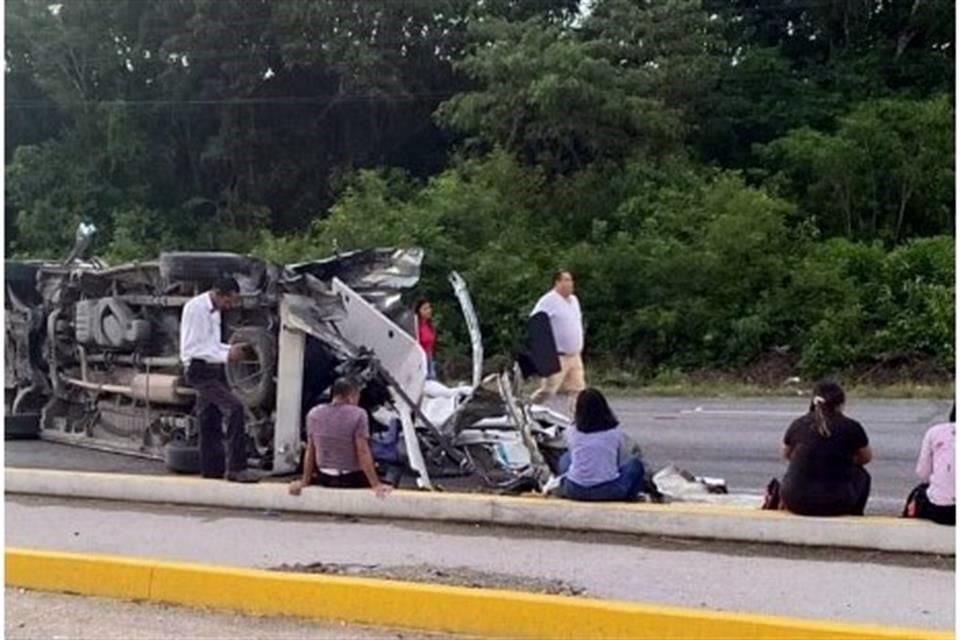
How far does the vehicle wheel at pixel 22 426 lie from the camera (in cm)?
1327

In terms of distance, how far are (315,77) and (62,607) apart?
103 ft

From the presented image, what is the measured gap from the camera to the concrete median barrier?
7.89m

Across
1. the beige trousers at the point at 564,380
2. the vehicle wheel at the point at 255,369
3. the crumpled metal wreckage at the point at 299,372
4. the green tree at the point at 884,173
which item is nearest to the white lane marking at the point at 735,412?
the beige trousers at the point at 564,380

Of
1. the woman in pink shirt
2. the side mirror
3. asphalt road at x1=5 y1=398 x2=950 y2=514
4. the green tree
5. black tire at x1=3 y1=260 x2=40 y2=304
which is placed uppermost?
the green tree

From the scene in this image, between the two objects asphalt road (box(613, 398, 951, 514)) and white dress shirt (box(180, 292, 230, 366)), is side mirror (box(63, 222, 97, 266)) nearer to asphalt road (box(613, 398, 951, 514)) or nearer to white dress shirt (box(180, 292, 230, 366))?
white dress shirt (box(180, 292, 230, 366))

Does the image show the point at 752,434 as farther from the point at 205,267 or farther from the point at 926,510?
the point at 926,510

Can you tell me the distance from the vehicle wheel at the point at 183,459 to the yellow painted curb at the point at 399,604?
309cm

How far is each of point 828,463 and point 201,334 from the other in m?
4.74

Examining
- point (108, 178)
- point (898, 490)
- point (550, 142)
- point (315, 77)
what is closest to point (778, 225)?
point (550, 142)

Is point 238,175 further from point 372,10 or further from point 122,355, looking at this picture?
point 122,355

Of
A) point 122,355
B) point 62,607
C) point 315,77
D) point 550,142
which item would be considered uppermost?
point 315,77

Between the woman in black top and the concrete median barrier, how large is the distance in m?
0.16

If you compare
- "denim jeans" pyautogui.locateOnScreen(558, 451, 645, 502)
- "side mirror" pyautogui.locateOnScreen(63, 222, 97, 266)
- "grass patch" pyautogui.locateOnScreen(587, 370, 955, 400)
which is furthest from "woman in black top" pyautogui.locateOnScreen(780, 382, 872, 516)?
"grass patch" pyautogui.locateOnScreen(587, 370, 955, 400)

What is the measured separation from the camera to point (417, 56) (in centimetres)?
3584
